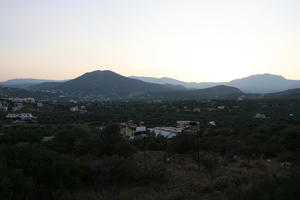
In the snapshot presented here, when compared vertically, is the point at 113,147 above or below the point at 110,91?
below

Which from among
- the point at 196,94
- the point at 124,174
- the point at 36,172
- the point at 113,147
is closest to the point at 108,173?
the point at 124,174

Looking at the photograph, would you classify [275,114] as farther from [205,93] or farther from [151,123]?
[205,93]

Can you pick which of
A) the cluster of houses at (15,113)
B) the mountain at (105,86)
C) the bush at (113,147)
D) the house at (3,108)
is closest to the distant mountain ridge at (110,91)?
the mountain at (105,86)

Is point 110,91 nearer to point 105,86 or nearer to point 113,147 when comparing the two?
point 105,86

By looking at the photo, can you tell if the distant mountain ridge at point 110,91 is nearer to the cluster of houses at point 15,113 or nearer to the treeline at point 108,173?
the cluster of houses at point 15,113

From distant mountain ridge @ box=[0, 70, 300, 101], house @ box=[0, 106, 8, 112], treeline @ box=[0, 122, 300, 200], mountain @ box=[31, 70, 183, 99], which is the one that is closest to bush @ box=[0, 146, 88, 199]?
treeline @ box=[0, 122, 300, 200]

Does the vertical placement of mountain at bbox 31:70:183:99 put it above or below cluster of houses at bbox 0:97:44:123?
above

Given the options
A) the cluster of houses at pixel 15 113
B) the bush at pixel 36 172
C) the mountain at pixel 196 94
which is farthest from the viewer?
the mountain at pixel 196 94

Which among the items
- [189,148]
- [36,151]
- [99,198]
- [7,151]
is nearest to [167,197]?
[99,198]

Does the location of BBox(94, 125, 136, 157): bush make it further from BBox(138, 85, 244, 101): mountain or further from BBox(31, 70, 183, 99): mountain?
BBox(31, 70, 183, 99): mountain

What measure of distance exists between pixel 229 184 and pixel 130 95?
139539 millimetres

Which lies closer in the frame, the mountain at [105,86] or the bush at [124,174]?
the bush at [124,174]

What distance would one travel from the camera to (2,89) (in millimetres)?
132625

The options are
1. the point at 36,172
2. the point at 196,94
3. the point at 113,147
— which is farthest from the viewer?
the point at 196,94
